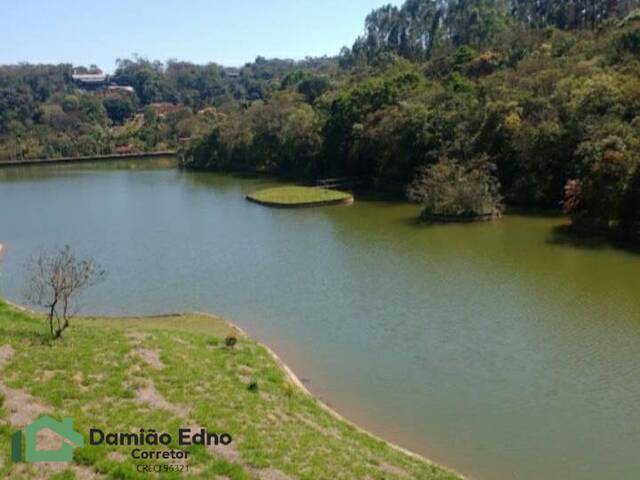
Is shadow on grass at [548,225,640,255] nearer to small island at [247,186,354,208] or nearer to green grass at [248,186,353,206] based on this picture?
small island at [247,186,354,208]

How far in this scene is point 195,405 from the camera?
12.6 m

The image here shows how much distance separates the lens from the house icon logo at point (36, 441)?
9.71 meters

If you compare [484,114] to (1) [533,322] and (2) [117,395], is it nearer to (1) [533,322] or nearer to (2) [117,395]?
(1) [533,322]

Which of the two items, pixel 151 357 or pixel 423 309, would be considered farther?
pixel 423 309

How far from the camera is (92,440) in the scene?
1040 cm

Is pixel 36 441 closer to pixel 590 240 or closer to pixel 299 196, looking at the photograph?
pixel 590 240

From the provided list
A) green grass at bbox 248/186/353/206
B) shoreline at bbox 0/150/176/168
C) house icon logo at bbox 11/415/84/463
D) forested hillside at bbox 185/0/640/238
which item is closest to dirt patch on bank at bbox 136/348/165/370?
house icon logo at bbox 11/415/84/463

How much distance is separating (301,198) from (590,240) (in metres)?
23.5

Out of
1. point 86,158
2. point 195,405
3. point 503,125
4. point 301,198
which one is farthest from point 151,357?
point 86,158

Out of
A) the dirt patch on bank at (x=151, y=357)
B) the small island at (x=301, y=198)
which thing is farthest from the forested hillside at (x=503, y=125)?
the dirt patch on bank at (x=151, y=357)

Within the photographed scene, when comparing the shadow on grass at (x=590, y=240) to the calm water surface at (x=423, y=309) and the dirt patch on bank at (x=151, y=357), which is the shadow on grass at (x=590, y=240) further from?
the dirt patch on bank at (x=151, y=357)

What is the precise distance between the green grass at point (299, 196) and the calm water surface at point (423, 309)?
217cm

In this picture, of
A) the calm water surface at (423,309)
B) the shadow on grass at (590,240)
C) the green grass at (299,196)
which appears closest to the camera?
the calm water surface at (423,309)

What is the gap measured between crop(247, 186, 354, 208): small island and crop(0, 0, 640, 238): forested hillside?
18.4 feet
